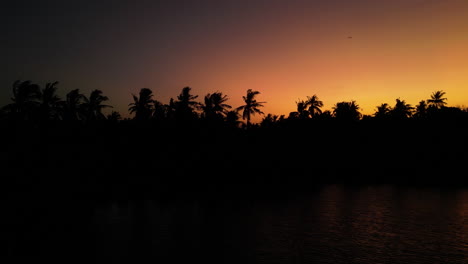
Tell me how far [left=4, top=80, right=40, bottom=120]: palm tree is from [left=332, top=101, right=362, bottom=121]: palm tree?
5058cm

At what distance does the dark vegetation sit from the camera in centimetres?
4156

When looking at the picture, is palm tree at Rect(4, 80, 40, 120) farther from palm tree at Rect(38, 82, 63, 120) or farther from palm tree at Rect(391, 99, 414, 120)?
palm tree at Rect(391, 99, 414, 120)

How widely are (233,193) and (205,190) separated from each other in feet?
14.2

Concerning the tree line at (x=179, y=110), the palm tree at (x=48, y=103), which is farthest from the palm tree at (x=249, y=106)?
the palm tree at (x=48, y=103)

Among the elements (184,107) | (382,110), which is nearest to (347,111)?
(382,110)

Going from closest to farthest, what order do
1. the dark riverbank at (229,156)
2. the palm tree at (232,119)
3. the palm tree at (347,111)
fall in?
the dark riverbank at (229,156), the palm tree at (232,119), the palm tree at (347,111)

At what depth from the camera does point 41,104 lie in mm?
45781

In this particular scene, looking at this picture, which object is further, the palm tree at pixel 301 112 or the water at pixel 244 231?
the palm tree at pixel 301 112

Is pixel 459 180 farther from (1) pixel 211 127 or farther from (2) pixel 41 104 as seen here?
(2) pixel 41 104

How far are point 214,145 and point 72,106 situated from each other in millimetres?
19596

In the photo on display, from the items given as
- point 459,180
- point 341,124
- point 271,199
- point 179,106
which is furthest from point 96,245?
point 341,124

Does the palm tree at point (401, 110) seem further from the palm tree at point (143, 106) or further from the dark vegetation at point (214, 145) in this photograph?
the palm tree at point (143, 106)

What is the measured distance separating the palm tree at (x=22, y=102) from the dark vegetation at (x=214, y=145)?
0.10m

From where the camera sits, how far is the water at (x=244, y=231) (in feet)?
57.2
